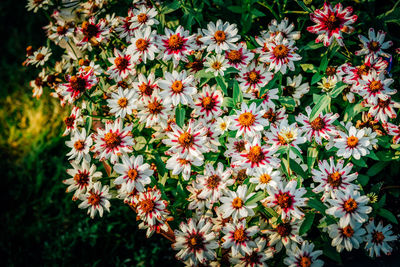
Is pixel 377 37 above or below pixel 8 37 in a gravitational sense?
above

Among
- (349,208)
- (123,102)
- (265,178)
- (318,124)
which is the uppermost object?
(123,102)

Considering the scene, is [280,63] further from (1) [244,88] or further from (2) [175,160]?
(2) [175,160]

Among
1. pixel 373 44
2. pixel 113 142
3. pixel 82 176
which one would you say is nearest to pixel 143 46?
pixel 113 142

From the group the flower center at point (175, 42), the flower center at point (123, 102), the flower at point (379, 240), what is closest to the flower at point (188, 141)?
the flower center at point (123, 102)

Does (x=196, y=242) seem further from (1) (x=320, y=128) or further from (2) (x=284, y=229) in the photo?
(1) (x=320, y=128)

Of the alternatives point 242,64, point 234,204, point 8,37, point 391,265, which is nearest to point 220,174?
point 234,204

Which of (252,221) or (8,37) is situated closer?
(252,221)
